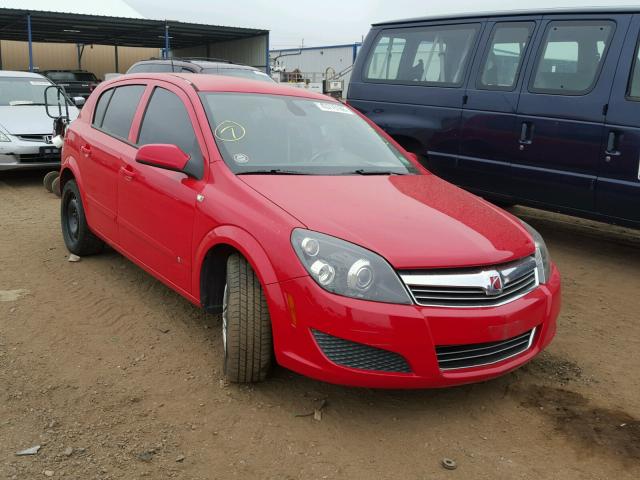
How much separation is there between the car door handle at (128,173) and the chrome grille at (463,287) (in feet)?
6.87

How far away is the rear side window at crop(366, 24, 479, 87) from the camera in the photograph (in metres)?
6.04

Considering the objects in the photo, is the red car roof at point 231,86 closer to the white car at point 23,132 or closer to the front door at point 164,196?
the front door at point 164,196

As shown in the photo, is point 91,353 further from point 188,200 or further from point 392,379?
point 392,379

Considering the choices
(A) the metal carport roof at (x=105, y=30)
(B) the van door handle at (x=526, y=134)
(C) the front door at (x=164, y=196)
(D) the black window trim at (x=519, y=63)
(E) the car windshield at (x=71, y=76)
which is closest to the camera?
(C) the front door at (x=164, y=196)

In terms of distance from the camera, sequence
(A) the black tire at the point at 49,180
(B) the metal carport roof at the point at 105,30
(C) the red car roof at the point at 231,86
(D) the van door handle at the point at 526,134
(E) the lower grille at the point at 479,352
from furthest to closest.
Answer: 1. (B) the metal carport roof at the point at 105,30
2. (A) the black tire at the point at 49,180
3. (D) the van door handle at the point at 526,134
4. (C) the red car roof at the point at 231,86
5. (E) the lower grille at the point at 479,352

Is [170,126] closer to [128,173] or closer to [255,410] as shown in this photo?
[128,173]

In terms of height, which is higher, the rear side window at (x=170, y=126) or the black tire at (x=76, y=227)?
the rear side window at (x=170, y=126)

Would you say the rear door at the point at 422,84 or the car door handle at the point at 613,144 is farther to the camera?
the rear door at the point at 422,84

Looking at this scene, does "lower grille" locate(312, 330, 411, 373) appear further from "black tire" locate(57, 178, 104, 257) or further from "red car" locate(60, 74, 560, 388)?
"black tire" locate(57, 178, 104, 257)

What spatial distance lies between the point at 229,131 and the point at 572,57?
3461 millimetres

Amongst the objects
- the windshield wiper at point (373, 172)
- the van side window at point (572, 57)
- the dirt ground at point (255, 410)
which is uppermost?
the van side window at point (572, 57)

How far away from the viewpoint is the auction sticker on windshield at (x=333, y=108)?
403cm

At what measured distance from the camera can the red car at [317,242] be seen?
253cm

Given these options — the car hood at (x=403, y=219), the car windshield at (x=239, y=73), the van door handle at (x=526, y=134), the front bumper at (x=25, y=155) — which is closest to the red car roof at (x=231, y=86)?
the car hood at (x=403, y=219)
